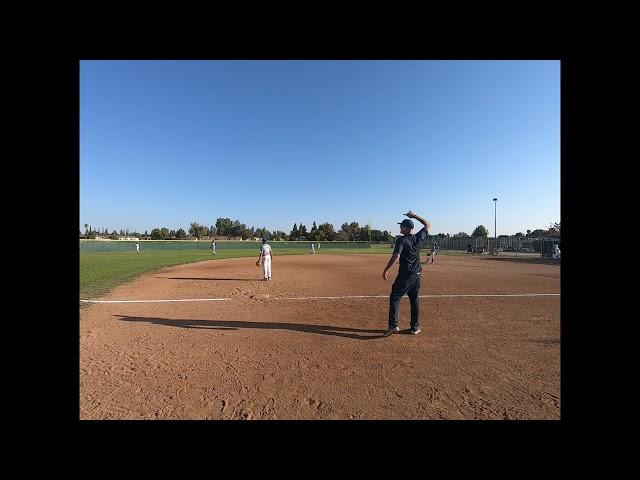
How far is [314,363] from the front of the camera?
11.0 feet

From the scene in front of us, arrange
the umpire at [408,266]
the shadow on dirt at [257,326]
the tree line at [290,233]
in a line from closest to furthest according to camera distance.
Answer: the umpire at [408,266]
the shadow on dirt at [257,326]
the tree line at [290,233]

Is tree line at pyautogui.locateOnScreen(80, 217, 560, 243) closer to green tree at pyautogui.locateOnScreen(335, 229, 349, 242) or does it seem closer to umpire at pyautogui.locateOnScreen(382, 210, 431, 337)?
green tree at pyautogui.locateOnScreen(335, 229, 349, 242)

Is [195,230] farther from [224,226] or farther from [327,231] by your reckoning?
[327,231]

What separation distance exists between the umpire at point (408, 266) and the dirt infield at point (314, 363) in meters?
0.37

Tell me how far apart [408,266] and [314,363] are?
2.17m

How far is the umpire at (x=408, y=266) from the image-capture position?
14.1 ft

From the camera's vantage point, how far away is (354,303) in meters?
6.90

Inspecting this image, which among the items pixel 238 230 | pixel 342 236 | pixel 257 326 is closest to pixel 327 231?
pixel 342 236

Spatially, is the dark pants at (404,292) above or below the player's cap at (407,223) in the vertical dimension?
below

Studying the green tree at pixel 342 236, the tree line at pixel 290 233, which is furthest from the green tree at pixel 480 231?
the green tree at pixel 342 236

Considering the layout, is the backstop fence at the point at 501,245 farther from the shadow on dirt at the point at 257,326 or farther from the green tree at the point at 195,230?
the green tree at the point at 195,230
